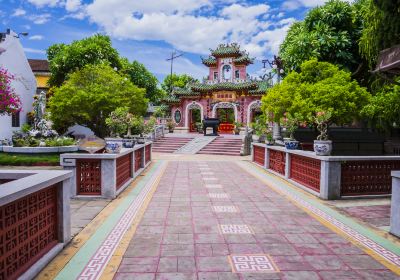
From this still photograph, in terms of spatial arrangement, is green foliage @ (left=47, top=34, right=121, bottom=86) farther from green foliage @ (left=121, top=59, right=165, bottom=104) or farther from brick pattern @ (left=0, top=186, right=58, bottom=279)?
brick pattern @ (left=0, top=186, right=58, bottom=279)

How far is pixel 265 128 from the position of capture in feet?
58.2

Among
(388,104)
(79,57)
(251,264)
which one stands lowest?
(251,264)

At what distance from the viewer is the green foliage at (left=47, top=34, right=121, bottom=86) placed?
3092 centimetres

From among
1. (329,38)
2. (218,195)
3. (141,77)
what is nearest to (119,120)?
(218,195)

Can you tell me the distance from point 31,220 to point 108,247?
113cm

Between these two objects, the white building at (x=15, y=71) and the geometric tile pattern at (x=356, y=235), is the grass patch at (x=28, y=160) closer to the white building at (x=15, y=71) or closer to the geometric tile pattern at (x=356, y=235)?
the geometric tile pattern at (x=356, y=235)

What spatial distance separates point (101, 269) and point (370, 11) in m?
10.1

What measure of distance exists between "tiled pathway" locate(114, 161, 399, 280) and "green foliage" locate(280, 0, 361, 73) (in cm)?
1282

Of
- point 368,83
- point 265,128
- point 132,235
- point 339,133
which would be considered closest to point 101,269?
point 132,235

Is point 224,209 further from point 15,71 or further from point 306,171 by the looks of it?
point 15,71

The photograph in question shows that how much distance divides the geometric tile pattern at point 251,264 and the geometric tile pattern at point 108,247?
4.71ft

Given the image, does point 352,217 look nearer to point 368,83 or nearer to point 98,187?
point 98,187

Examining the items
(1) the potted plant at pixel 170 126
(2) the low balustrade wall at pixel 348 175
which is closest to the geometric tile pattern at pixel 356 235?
(2) the low balustrade wall at pixel 348 175

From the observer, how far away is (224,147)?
80.3 ft
